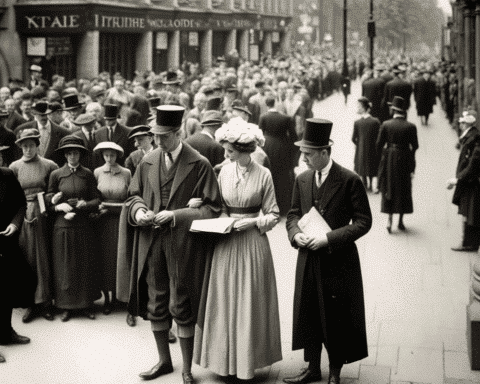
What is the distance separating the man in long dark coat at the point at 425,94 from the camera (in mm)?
27047

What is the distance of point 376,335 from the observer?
27.6ft

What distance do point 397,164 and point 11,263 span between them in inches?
256

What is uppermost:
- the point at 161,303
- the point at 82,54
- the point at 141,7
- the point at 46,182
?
the point at 141,7

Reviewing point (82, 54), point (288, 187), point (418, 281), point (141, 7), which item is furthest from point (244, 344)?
point (141, 7)

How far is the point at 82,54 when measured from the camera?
3044 centimetres

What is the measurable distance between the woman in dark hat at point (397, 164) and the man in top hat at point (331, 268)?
6015mm

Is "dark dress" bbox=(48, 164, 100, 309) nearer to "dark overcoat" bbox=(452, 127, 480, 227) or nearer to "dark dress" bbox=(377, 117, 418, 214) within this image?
"dark overcoat" bbox=(452, 127, 480, 227)

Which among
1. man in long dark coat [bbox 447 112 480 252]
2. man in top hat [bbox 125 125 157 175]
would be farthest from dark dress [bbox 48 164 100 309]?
man in long dark coat [bbox 447 112 480 252]

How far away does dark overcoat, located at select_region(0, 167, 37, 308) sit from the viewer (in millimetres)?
8117

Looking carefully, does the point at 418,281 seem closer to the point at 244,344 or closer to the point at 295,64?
the point at 244,344

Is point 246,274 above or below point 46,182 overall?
Result: below

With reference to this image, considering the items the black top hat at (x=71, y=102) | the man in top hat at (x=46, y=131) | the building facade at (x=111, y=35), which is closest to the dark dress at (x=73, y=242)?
the man in top hat at (x=46, y=131)

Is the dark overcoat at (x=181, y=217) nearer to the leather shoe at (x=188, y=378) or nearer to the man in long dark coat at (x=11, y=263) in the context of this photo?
the leather shoe at (x=188, y=378)

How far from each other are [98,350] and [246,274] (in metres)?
1.91
